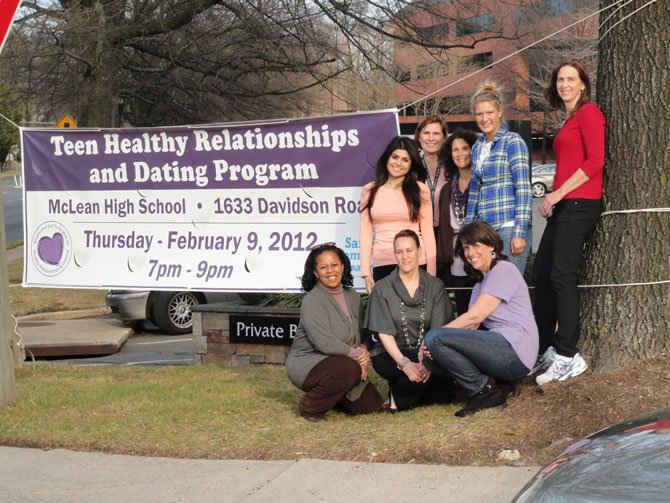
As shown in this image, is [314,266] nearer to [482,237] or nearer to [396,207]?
[396,207]

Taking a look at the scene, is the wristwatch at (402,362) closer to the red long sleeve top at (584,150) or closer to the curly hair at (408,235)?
the curly hair at (408,235)

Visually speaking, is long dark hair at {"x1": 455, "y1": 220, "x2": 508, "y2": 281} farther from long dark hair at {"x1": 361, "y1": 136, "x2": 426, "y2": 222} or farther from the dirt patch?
the dirt patch

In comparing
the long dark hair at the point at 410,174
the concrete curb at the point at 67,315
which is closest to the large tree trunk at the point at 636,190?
the long dark hair at the point at 410,174

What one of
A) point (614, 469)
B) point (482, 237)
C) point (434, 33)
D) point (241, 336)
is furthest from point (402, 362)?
point (434, 33)

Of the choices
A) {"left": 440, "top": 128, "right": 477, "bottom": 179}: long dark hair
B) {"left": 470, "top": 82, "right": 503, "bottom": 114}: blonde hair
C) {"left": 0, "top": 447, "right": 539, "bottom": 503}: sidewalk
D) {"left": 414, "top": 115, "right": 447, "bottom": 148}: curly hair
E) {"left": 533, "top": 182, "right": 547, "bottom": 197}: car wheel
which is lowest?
{"left": 0, "top": 447, "right": 539, "bottom": 503}: sidewalk

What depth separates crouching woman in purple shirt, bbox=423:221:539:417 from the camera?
564cm

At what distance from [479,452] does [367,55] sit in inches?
362

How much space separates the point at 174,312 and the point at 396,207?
307 inches

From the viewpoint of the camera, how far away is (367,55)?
1335 centimetres

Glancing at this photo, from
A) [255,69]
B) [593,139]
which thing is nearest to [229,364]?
[593,139]

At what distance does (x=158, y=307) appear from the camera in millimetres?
13578

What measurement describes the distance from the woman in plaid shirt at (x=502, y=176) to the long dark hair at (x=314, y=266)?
38.5 inches

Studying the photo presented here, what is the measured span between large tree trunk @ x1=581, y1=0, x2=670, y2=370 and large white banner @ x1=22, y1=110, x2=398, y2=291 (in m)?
2.01

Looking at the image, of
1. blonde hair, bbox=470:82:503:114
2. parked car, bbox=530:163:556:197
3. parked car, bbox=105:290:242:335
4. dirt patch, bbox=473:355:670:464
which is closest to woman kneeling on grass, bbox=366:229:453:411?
dirt patch, bbox=473:355:670:464
